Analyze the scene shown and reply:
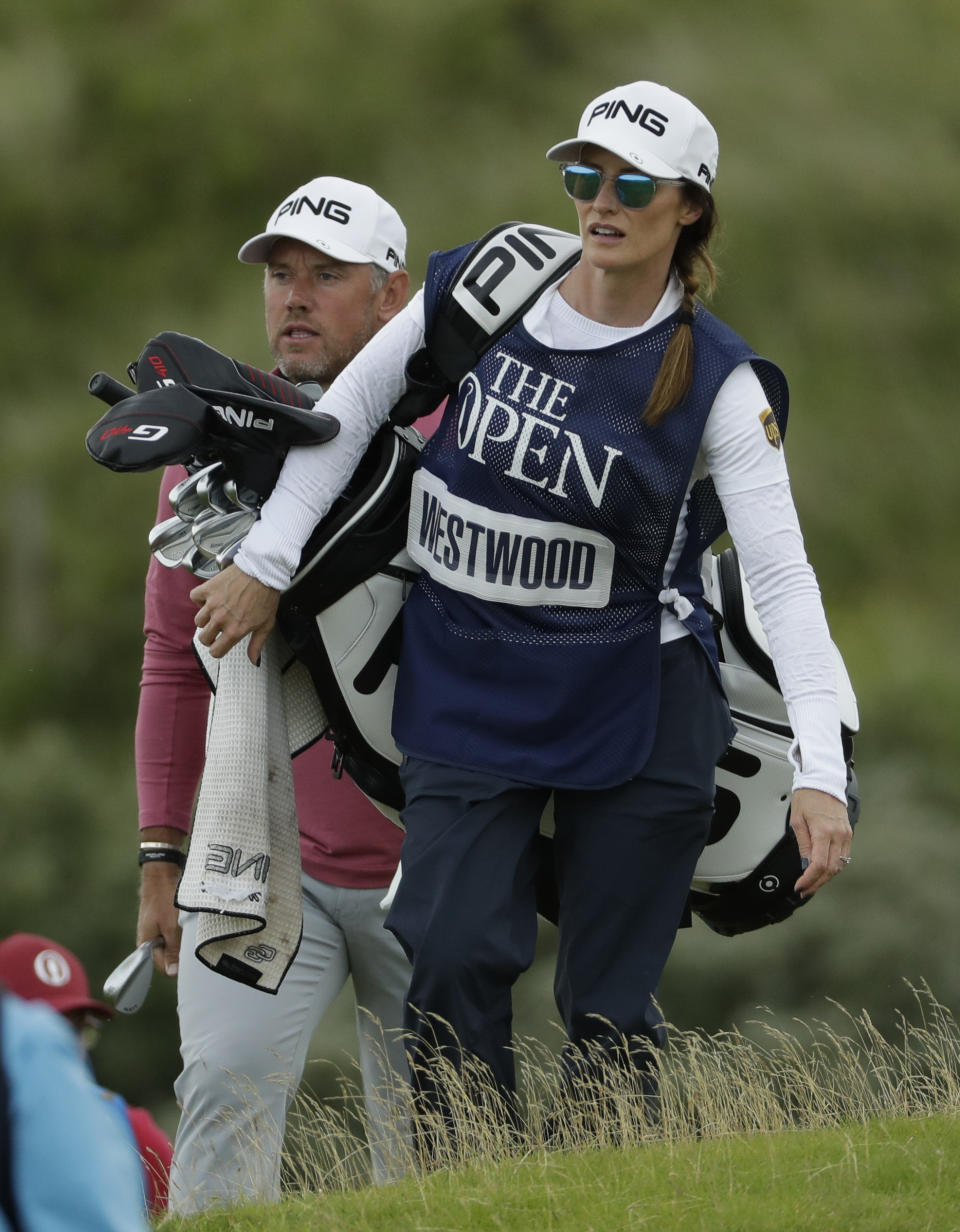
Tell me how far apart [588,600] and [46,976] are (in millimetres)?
2433

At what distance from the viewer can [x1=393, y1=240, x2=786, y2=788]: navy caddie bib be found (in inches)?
165

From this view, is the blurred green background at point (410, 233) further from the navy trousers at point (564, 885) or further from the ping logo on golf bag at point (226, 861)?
the ping logo on golf bag at point (226, 861)

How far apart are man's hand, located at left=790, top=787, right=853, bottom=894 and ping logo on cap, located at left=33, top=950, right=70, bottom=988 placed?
104 inches

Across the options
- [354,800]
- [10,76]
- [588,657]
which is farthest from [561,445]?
[10,76]

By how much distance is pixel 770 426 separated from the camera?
4.20 m

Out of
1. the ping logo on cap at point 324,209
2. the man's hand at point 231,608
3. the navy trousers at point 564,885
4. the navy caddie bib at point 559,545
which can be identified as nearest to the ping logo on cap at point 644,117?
the navy caddie bib at point 559,545

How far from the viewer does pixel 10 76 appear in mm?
55156

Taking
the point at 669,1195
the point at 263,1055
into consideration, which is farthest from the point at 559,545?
the point at 263,1055

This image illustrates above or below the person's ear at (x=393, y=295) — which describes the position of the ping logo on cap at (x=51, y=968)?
below

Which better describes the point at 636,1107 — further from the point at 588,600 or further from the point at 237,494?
the point at 237,494

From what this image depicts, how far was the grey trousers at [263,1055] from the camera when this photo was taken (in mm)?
4762

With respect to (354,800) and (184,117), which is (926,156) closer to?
(184,117)

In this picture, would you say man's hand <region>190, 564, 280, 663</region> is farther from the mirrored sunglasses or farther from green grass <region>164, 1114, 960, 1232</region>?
green grass <region>164, 1114, 960, 1232</region>

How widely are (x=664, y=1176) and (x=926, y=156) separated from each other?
154ft
